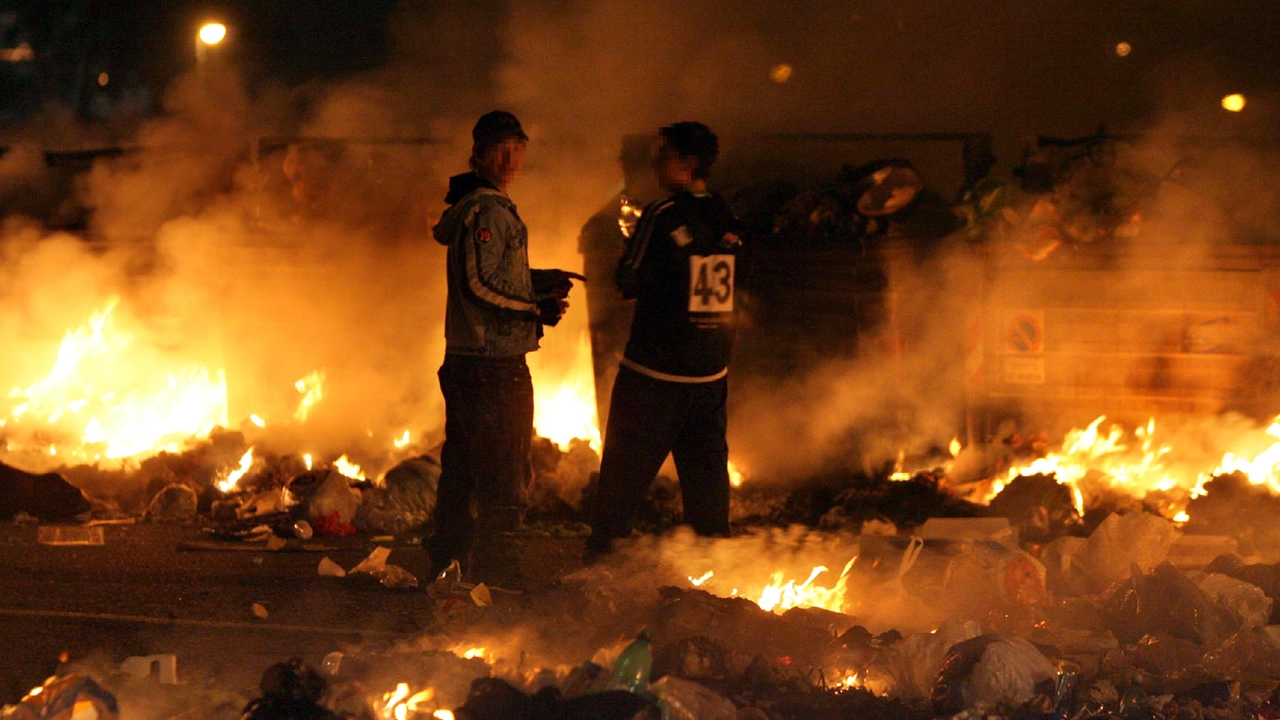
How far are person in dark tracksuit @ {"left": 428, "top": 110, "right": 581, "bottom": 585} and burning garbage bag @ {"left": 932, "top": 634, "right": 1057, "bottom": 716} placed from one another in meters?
1.98

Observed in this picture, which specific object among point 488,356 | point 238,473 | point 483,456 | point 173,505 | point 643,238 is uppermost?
point 643,238

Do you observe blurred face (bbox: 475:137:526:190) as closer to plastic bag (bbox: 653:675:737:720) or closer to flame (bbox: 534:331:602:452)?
plastic bag (bbox: 653:675:737:720)

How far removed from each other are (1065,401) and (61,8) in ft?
92.6

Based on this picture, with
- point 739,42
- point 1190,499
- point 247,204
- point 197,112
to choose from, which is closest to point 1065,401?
point 1190,499

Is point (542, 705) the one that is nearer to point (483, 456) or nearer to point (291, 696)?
point (291, 696)

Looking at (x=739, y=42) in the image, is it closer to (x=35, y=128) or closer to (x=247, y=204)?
(x=247, y=204)

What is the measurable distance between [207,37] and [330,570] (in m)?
5.48

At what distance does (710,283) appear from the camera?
511cm

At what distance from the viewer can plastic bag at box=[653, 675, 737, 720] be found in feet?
11.5

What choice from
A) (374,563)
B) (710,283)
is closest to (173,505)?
(374,563)

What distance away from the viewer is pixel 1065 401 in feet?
24.8

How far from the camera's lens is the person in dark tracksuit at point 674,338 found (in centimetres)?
507

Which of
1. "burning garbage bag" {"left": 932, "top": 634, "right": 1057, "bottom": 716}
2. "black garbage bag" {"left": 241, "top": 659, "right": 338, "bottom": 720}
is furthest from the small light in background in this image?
"black garbage bag" {"left": 241, "top": 659, "right": 338, "bottom": 720}

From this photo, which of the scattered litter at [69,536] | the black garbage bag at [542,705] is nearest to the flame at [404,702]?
the black garbage bag at [542,705]
